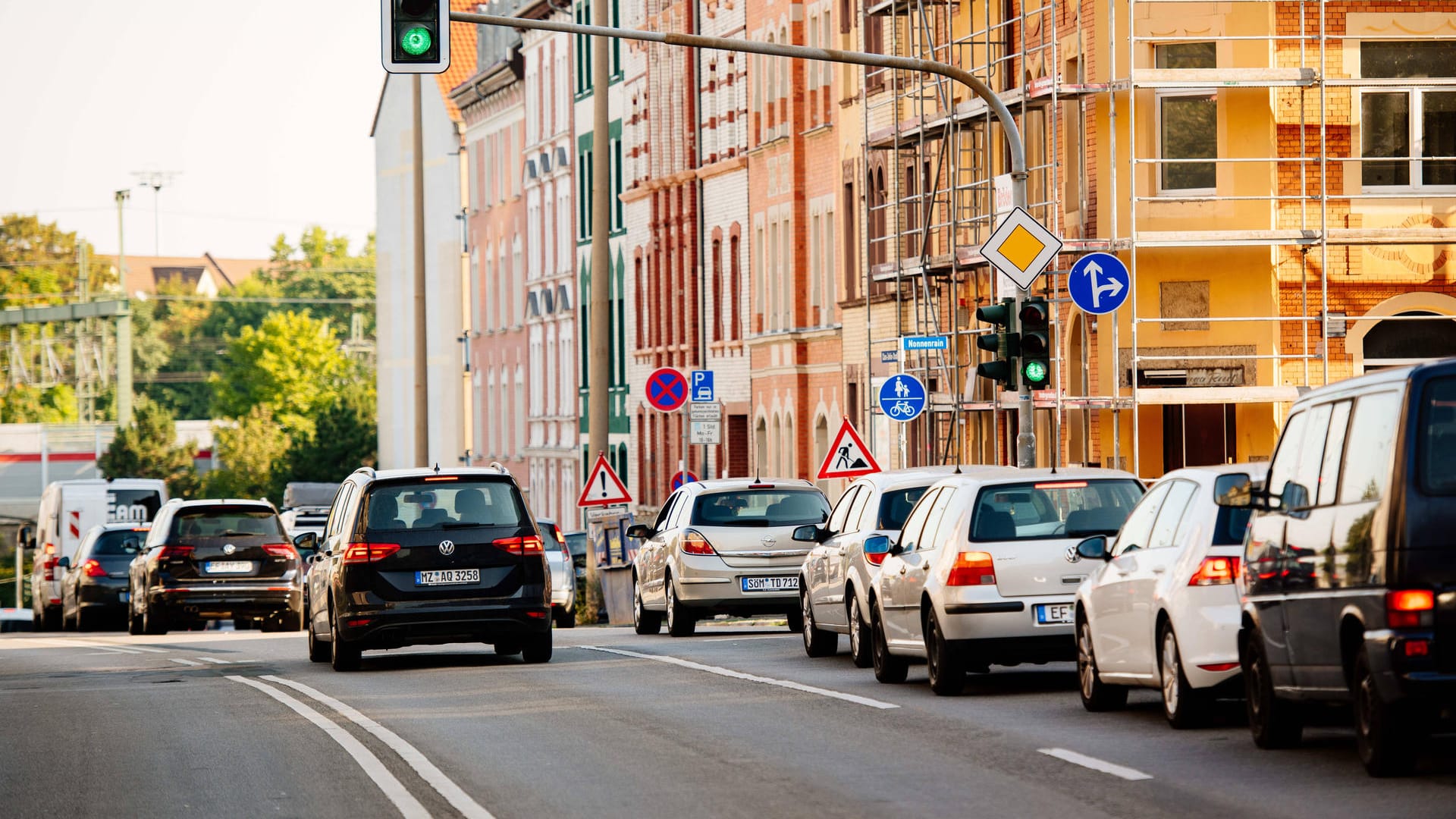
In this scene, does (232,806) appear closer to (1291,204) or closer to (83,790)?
(83,790)

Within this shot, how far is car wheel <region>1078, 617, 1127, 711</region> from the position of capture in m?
17.0

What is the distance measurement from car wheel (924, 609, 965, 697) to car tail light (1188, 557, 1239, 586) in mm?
3579

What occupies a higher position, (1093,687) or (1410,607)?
(1410,607)

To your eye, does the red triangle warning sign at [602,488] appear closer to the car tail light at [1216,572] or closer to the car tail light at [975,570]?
the car tail light at [975,570]

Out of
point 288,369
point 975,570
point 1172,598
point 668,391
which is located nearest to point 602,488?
point 668,391

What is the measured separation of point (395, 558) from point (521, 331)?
194ft

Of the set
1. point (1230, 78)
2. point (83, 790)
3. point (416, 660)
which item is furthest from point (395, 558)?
point (1230, 78)

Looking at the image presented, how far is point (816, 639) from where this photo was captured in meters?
24.3

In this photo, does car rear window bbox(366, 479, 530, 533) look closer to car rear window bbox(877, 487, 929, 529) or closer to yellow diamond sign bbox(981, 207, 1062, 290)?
car rear window bbox(877, 487, 929, 529)

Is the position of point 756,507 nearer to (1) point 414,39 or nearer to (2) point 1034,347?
(2) point 1034,347

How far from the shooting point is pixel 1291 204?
34.8 metres

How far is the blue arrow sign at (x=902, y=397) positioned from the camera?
112 feet

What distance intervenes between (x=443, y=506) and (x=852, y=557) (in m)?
3.69

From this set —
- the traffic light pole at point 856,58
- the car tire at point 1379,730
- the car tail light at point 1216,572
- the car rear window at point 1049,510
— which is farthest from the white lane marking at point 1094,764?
the traffic light pole at point 856,58
